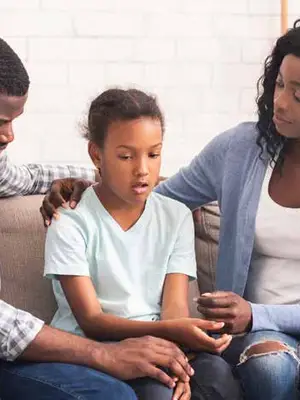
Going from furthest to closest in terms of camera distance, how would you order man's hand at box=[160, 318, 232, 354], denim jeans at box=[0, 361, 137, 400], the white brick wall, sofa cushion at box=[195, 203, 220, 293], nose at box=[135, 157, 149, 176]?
the white brick wall
sofa cushion at box=[195, 203, 220, 293]
nose at box=[135, 157, 149, 176]
man's hand at box=[160, 318, 232, 354]
denim jeans at box=[0, 361, 137, 400]

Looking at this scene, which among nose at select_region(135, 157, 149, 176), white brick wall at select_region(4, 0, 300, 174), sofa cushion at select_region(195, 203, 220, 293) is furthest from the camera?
white brick wall at select_region(4, 0, 300, 174)

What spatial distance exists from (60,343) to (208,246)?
0.64m

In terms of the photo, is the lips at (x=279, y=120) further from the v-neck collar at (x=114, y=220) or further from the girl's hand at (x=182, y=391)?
the girl's hand at (x=182, y=391)

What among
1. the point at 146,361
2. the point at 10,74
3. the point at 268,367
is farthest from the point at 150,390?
the point at 10,74

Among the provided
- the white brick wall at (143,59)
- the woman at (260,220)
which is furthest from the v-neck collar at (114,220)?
the white brick wall at (143,59)

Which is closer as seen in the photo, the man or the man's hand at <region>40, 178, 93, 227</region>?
the man

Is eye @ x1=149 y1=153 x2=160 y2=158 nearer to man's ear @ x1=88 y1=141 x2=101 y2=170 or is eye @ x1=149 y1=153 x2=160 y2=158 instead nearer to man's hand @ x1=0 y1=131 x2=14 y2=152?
man's ear @ x1=88 y1=141 x2=101 y2=170

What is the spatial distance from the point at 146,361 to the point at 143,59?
140cm

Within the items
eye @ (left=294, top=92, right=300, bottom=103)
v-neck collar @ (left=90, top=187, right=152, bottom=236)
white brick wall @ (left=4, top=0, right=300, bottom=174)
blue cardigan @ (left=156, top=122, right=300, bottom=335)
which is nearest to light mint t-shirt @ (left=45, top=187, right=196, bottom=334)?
v-neck collar @ (left=90, top=187, right=152, bottom=236)

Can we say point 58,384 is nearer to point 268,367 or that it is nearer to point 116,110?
point 268,367

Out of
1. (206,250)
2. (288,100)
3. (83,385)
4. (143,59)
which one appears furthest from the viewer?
(143,59)

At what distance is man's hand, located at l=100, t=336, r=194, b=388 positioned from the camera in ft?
5.40

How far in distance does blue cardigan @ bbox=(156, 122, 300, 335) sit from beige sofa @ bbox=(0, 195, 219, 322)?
0.59 feet

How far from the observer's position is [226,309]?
179 cm
